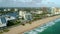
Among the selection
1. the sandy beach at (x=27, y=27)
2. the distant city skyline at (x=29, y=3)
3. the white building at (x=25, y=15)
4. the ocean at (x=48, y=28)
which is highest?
the distant city skyline at (x=29, y=3)

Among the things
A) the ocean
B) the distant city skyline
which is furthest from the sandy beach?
the distant city skyline

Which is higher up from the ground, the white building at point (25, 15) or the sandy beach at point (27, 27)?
the white building at point (25, 15)

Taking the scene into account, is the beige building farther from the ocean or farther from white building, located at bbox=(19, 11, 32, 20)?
white building, located at bbox=(19, 11, 32, 20)

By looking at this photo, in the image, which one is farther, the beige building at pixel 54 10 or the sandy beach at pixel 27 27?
the beige building at pixel 54 10

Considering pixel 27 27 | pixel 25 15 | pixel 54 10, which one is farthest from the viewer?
pixel 54 10

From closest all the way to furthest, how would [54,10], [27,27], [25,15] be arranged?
[27,27] → [25,15] → [54,10]

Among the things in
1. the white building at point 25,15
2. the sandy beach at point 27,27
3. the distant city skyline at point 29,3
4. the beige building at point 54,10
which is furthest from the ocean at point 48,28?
the distant city skyline at point 29,3

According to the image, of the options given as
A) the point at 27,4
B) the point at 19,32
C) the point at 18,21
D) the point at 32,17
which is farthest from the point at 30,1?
the point at 19,32

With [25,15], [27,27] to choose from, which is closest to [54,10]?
[25,15]

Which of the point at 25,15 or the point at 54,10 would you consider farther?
the point at 54,10

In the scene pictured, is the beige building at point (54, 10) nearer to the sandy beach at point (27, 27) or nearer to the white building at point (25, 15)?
the sandy beach at point (27, 27)

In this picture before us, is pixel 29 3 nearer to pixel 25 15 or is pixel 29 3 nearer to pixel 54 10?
pixel 25 15

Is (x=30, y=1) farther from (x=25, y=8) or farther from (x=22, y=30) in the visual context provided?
(x=22, y=30)
